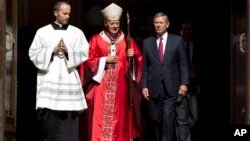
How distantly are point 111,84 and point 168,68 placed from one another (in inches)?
27.8

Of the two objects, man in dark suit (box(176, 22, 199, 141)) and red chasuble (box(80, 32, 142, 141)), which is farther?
red chasuble (box(80, 32, 142, 141))

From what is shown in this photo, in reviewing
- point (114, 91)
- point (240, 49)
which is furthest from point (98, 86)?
point (240, 49)

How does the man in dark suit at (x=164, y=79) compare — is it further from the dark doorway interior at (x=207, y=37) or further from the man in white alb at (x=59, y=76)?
the dark doorway interior at (x=207, y=37)

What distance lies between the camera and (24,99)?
12219 mm

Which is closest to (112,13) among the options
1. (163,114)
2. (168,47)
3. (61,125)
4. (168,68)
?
(168,47)

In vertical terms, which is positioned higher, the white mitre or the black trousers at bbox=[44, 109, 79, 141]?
the white mitre

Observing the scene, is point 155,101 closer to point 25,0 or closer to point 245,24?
point 245,24

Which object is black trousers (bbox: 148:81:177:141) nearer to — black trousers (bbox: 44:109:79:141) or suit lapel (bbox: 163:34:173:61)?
suit lapel (bbox: 163:34:173:61)

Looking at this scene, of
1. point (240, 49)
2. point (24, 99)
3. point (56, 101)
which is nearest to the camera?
point (56, 101)

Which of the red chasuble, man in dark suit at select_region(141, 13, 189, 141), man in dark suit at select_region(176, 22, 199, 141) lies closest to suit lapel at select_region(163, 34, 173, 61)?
man in dark suit at select_region(141, 13, 189, 141)

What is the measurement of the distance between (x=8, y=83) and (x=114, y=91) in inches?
48.1

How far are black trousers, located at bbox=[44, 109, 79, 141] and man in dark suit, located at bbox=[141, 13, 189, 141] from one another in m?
0.87

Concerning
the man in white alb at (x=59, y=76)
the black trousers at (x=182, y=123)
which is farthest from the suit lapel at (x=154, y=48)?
the man in white alb at (x=59, y=76)

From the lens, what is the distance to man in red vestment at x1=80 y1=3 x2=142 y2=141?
35.5 feet
